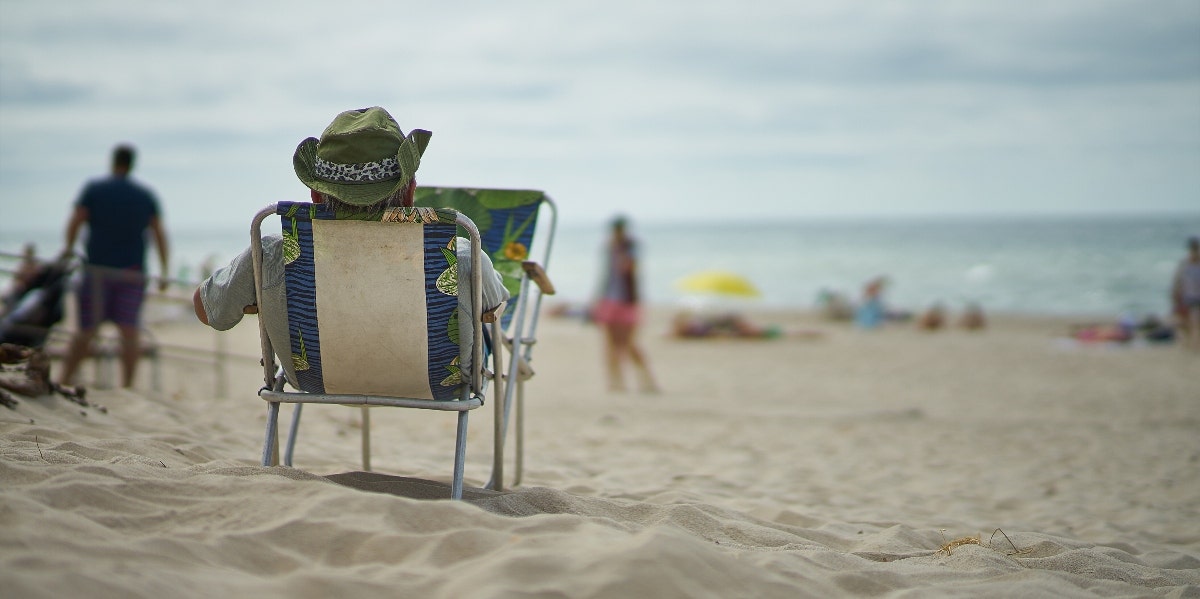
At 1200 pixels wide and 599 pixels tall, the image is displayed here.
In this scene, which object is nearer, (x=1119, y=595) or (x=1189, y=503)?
(x=1119, y=595)

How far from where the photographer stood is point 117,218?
678 centimetres

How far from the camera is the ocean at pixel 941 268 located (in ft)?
92.7

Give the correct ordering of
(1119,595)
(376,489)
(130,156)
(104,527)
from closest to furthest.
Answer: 1. (104,527)
2. (1119,595)
3. (376,489)
4. (130,156)

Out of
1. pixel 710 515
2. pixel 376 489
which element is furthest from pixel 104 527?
pixel 710 515

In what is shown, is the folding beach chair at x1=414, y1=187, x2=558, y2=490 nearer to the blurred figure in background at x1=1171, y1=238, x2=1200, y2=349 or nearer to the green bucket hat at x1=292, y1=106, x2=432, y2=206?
the green bucket hat at x1=292, y1=106, x2=432, y2=206

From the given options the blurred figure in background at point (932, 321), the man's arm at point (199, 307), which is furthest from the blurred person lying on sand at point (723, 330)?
the man's arm at point (199, 307)

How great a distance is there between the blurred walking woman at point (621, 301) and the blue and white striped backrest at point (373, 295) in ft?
21.9

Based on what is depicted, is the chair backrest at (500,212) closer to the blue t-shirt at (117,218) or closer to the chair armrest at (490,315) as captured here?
the chair armrest at (490,315)

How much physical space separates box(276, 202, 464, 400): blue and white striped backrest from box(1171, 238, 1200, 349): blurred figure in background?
531 inches

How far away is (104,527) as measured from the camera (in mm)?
2334

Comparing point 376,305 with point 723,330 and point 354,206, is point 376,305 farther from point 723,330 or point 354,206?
point 723,330

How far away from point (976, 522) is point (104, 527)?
11.7 feet

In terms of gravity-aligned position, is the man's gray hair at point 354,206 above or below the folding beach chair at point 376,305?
above

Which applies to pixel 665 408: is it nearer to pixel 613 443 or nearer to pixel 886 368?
pixel 613 443
